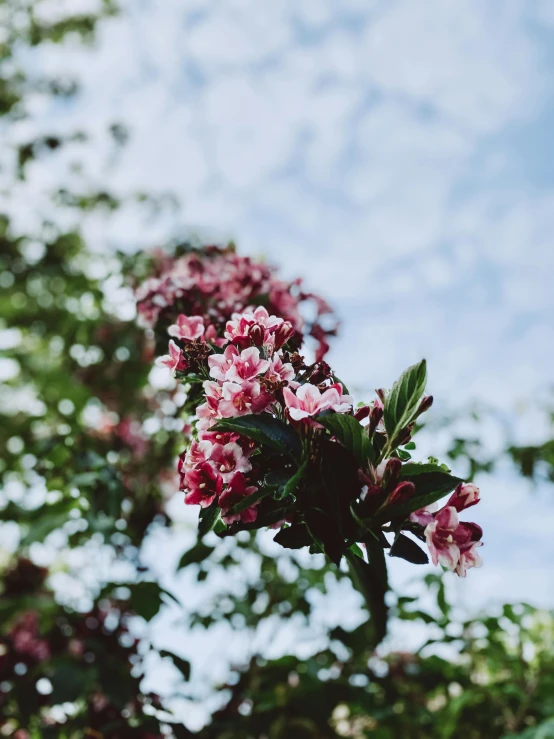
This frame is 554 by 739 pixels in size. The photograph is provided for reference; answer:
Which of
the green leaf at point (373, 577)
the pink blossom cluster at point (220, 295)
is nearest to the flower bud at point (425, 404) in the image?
the green leaf at point (373, 577)

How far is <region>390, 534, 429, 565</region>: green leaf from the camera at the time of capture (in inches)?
33.3

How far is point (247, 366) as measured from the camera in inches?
38.2

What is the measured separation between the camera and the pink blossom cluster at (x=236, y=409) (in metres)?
0.90

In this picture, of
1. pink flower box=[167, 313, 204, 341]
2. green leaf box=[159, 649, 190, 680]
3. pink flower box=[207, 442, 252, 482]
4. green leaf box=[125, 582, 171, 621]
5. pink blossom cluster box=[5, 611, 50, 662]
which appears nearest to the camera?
pink flower box=[207, 442, 252, 482]

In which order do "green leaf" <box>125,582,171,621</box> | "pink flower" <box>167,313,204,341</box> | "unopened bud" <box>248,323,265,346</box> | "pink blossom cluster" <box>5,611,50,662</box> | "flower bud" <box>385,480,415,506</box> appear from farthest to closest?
"pink blossom cluster" <box>5,611,50,662</box> < "green leaf" <box>125,582,171,621</box> < "pink flower" <box>167,313,204,341</box> < "unopened bud" <box>248,323,265,346</box> < "flower bud" <box>385,480,415,506</box>

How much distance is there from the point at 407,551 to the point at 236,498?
26cm

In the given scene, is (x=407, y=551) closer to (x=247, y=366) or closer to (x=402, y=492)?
(x=402, y=492)

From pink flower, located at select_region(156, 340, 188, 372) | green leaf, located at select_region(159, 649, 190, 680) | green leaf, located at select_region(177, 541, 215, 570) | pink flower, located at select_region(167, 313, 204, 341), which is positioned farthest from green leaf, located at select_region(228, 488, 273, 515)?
green leaf, located at select_region(159, 649, 190, 680)

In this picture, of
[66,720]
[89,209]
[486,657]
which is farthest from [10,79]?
[486,657]

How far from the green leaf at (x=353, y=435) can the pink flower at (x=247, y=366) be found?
A: 152 mm

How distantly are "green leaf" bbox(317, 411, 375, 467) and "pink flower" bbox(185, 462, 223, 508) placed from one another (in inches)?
7.5

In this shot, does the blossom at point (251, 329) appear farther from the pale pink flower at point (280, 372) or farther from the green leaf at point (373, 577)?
the green leaf at point (373, 577)

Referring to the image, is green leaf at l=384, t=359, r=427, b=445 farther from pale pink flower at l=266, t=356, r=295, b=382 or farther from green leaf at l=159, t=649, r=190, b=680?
green leaf at l=159, t=649, r=190, b=680

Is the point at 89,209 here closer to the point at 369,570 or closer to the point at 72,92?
the point at 72,92
